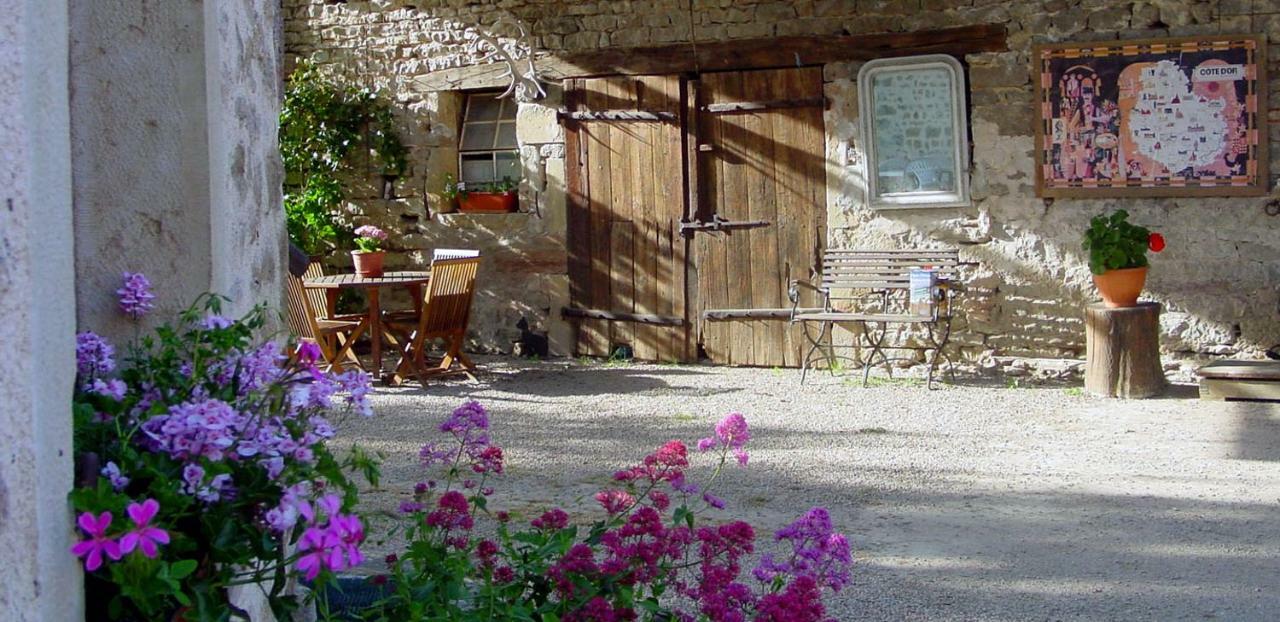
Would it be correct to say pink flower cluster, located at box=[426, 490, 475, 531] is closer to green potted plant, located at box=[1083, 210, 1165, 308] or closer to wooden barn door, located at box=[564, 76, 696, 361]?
green potted plant, located at box=[1083, 210, 1165, 308]

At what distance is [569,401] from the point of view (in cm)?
783

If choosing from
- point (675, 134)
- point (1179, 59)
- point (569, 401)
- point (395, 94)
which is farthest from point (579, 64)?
point (1179, 59)

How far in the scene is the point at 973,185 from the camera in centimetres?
814

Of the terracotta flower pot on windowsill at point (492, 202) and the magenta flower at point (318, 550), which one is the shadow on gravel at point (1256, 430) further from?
the magenta flower at point (318, 550)

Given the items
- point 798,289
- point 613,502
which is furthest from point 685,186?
point 613,502

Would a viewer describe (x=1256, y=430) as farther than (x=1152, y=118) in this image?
No

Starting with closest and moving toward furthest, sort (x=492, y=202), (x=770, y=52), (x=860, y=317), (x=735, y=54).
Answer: (x=860, y=317) < (x=770, y=52) < (x=735, y=54) < (x=492, y=202)

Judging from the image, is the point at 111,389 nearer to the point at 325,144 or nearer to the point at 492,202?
the point at 492,202

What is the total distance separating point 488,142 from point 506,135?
16cm

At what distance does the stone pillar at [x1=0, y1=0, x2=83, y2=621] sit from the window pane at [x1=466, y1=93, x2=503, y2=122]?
8018mm

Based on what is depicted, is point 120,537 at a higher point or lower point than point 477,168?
lower

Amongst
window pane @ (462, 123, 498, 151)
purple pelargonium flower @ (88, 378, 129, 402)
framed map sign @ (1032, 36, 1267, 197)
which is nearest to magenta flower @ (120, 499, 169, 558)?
purple pelargonium flower @ (88, 378, 129, 402)

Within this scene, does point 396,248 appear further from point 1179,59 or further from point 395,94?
point 1179,59

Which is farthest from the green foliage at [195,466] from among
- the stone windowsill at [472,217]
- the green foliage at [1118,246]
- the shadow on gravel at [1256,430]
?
the stone windowsill at [472,217]
